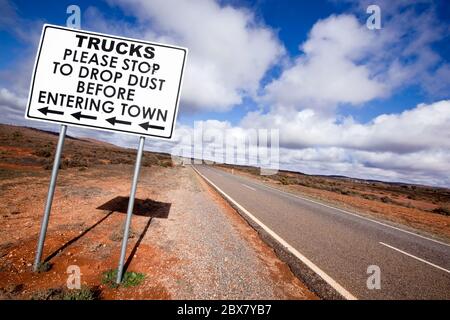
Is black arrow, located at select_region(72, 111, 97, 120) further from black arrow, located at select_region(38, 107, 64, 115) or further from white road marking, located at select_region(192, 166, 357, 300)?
white road marking, located at select_region(192, 166, 357, 300)

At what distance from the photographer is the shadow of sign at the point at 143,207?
759 cm

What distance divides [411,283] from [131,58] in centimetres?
654

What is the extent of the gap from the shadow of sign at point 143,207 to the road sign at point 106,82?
4565 millimetres

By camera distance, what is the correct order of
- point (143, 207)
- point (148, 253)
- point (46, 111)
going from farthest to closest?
point (143, 207) < point (148, 253) < point (46, 111)

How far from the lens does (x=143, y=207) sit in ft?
27.7

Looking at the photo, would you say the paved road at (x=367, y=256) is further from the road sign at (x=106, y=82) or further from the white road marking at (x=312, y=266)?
the road sign at (x=106, y=82)

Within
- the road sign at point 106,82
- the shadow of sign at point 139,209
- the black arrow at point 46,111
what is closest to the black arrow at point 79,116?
the road sign at point 106,82

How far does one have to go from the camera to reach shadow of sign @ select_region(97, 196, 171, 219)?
7.59 m

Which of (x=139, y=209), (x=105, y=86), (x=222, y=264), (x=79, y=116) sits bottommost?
(x=222, y=264)

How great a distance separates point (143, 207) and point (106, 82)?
5701mm

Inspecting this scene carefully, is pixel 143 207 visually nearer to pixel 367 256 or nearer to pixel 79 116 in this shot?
pixel 79 116

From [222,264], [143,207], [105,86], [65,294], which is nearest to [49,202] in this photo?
Answer: [65,294]
